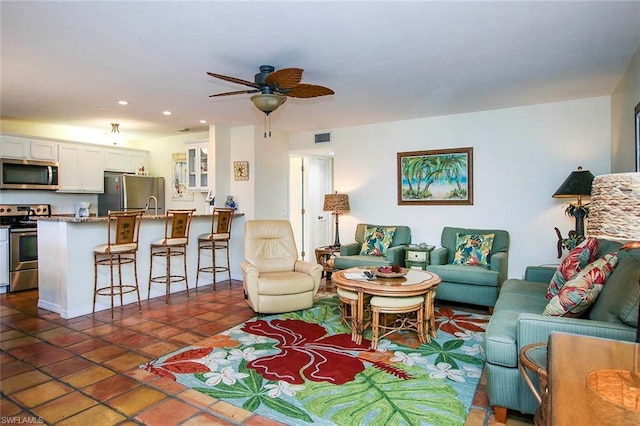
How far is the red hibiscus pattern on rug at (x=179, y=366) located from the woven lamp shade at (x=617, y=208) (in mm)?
2568

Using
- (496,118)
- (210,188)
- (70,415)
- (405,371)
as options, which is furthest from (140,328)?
(496,118)

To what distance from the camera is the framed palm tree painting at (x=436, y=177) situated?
17.2ft

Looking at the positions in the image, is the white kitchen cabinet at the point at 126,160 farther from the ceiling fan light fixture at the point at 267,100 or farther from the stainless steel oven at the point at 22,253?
the ceiling fan light fixture at the point at 267,100

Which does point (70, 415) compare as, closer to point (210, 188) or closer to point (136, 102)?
point (136, 102)

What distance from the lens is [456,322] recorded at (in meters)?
3.88

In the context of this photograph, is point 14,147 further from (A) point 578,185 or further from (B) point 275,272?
(A) point 578,185

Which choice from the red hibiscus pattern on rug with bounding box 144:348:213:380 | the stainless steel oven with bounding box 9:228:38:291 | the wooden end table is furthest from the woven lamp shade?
the stainless steel oven with bounding box 9:228:38:291

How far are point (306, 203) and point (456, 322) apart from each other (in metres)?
4.00

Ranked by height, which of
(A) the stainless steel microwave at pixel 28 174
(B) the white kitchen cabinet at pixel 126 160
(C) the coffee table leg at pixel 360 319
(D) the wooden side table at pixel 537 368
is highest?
(B) the white kitchen cabinet at pixel 126 160

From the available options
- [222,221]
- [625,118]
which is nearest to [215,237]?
[222,221]

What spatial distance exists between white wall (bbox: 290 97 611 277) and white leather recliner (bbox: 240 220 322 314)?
6.43 ft

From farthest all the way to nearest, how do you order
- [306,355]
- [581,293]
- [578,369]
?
[306,355] < [581,293] < [578,369]

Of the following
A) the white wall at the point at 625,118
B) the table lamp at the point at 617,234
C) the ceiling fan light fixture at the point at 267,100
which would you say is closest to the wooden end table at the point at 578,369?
the table lamp at the point at 617,234

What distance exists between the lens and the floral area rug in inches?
88.4
